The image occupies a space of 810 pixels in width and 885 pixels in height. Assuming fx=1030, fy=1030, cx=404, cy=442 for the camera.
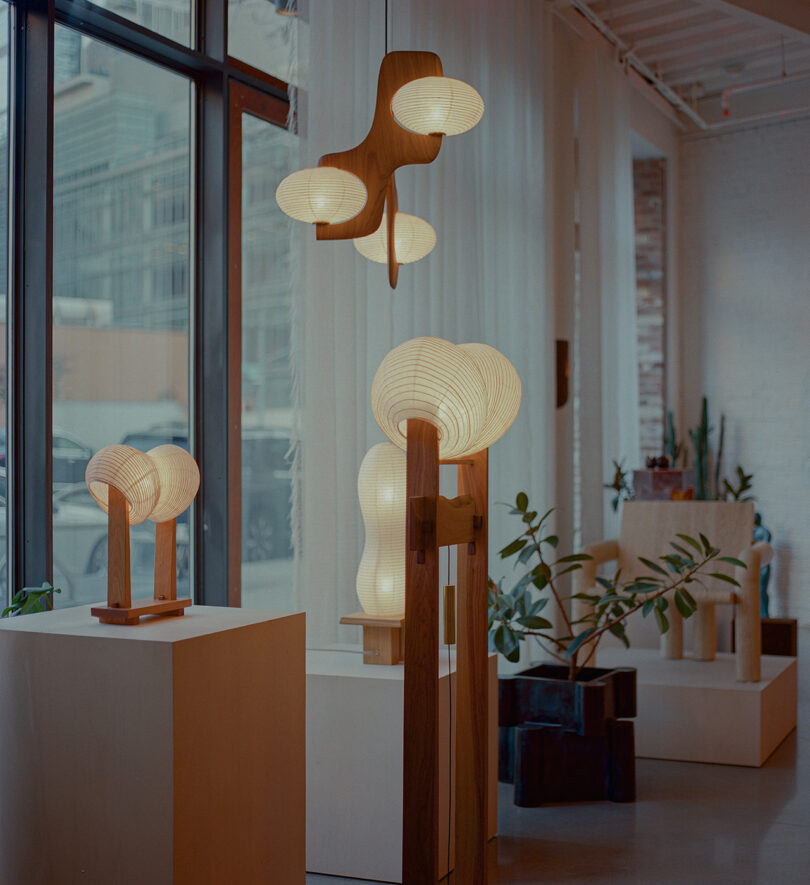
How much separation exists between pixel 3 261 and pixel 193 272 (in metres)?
0.83

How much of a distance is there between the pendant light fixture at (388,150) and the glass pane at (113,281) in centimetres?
91

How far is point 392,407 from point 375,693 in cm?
89

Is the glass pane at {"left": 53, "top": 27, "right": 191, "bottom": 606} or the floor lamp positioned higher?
the glass pane at {"left": 53, "top": 27, "right": 191, "bottom": 606}

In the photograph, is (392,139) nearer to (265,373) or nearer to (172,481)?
(172,481)

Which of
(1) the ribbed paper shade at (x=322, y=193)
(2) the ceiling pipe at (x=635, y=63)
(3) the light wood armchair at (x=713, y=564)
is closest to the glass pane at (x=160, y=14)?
(1) the ribbed paper shade at (x=322, y=193)

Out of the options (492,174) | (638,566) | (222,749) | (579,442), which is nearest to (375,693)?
(222,749)

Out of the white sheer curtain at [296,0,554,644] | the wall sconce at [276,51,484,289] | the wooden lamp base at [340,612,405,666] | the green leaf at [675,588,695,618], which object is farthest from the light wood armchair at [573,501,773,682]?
the wall sconce at [276,51,484,289]

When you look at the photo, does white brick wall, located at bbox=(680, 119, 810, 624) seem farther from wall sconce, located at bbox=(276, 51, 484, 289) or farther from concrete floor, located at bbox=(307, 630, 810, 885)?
wall sconce, located at bbox=(276, 51, 484, 289)

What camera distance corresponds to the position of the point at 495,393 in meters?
2.22

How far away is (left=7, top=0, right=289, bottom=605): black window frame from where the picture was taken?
2.79 meters

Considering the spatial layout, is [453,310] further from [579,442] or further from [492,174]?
[579,442]

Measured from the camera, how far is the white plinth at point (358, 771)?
2.57m

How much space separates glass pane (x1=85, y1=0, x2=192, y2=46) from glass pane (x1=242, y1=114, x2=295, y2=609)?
37 cm

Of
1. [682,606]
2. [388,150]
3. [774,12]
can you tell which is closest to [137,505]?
[388,150]
